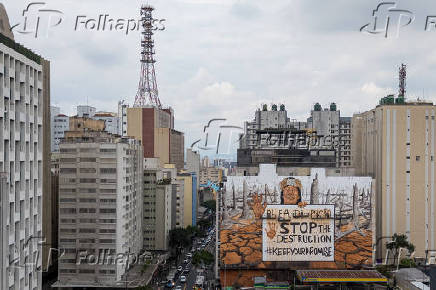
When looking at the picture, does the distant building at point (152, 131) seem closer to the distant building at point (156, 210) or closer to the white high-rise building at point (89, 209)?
the distant building at point (156, 210)

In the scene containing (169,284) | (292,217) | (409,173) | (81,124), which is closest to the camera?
(292,217)

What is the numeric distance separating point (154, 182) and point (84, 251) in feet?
56.1

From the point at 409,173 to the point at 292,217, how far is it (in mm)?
15317

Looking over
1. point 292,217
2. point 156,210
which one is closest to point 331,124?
point 156,210

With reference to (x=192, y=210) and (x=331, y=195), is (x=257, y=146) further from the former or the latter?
(x=192, y=210)

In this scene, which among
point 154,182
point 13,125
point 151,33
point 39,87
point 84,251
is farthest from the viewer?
point 151,33

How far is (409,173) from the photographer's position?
177 feet

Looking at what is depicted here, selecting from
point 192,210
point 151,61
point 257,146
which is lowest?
point 192,210

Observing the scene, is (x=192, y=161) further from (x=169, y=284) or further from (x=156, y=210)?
(x=169, y=284)

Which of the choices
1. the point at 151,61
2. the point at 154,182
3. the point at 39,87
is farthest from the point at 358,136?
the point at 39,87

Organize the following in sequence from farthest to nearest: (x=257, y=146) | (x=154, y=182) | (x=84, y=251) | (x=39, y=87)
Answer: (x=154, y=182), (x=257, y=146), (x=84, y=251), (x=39, y=87)

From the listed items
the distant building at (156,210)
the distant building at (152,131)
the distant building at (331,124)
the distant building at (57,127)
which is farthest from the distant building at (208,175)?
the distant building at (156,210)

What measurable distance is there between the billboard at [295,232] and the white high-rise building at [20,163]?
1063 inches

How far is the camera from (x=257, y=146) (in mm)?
53438
